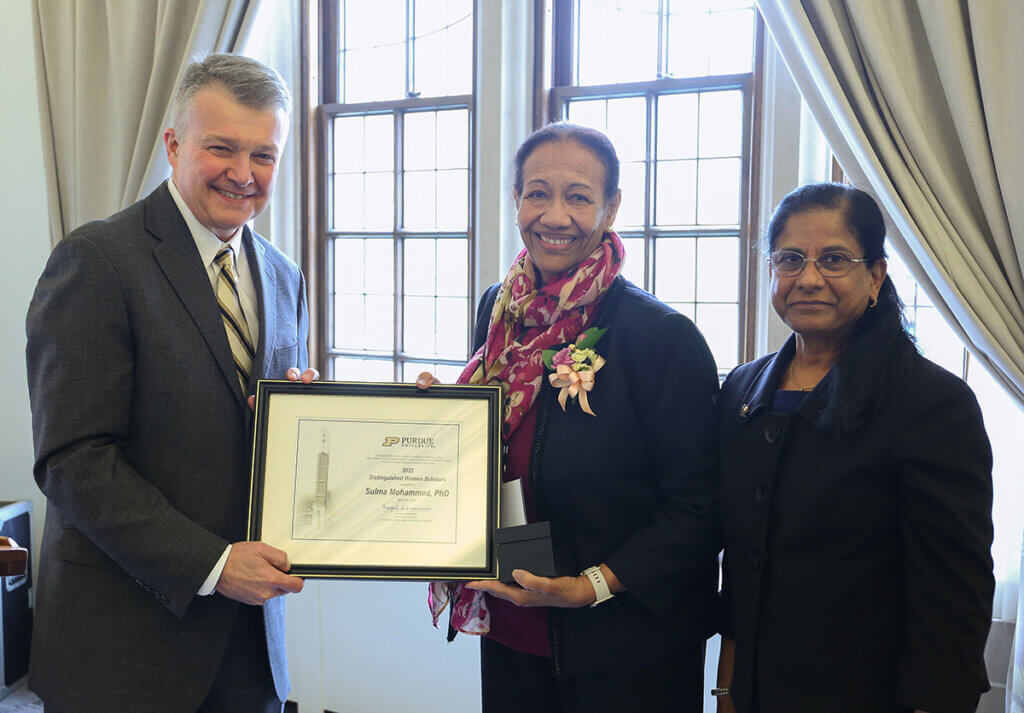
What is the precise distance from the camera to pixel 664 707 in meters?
1.62

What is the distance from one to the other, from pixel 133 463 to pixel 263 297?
1.43ft

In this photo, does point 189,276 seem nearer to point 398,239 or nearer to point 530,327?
point 530,327

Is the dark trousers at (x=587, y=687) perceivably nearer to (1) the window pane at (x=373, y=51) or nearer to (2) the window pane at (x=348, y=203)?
(2) the window pane at (x=348, y=203)

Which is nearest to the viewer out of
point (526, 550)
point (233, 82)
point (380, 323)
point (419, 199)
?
point (526, 550)

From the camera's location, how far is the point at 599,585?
1.56 meters

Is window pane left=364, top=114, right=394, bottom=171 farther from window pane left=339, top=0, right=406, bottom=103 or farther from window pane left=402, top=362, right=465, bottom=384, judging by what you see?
window pane left=402, top=362, right=465, bottom=384

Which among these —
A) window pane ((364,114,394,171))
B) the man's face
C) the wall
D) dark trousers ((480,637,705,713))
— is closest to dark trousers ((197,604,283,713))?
dark trousers ((480,637,705,713))

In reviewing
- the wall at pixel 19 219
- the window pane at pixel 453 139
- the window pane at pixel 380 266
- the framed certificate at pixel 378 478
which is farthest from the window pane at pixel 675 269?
the wall at pixel 19 219

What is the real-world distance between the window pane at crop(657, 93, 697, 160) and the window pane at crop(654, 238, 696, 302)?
12.7 inches

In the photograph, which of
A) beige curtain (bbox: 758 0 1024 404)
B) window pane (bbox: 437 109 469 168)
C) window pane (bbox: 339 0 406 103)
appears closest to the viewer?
beige curtain (bbox: 758 0 1024 404)

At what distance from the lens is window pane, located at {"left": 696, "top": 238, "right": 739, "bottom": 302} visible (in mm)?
2893

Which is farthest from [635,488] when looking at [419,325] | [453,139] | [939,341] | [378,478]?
[453,139]

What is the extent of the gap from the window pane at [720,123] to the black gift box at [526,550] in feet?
6.06

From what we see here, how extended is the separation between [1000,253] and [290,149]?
272 centimetres
